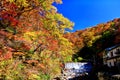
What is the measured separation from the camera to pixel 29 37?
20062 mm

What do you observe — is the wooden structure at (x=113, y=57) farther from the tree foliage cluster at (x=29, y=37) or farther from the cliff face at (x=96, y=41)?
the tree foliage cluster at (x=29, y=37)

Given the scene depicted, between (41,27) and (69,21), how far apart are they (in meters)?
2.65

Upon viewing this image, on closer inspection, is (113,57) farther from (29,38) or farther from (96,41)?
(29,38)

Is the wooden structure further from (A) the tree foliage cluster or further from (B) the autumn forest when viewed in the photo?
(A) the tree foliage cluster

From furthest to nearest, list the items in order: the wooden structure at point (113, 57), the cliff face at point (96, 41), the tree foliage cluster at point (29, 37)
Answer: the cliff face at point (96, 41)
the wooden structure at point (113, 57)
the tree foliage cluster at point (29, 37)

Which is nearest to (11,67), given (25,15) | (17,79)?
(17,79)

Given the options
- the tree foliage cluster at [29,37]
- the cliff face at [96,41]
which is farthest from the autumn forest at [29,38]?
the cliff face at [96,41]

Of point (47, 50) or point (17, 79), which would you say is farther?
point (47, 50)

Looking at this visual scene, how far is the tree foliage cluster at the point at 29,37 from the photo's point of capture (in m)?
18.0

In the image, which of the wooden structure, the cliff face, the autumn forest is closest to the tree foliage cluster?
the autumn forest

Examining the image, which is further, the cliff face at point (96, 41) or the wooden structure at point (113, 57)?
the cliff face at point (96, 41)

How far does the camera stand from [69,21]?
22969 mm

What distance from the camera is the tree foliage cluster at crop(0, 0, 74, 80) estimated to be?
18.0 meters

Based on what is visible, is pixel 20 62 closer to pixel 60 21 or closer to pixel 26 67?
pixel 26 67
